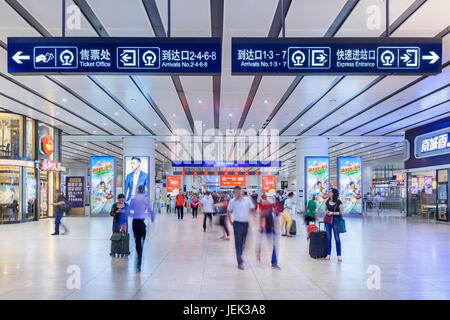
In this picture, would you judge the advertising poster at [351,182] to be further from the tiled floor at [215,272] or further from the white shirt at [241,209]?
the white shirt at [241,209]

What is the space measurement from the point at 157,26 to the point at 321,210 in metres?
20.3

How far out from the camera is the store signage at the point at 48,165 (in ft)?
71.2

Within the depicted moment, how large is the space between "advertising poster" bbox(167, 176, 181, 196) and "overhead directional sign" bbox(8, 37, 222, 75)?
29.1m

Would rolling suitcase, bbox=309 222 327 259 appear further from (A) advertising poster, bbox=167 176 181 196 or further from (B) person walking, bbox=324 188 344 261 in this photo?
(A) advertising poster, bbox=167 176 181 196

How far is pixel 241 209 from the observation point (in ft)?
25.8

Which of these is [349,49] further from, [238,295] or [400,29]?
[238,295]

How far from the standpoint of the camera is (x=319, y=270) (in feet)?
25.1

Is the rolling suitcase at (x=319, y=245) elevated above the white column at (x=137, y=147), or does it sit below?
below

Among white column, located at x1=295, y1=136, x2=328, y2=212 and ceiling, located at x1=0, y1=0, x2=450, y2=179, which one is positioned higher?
ceiling, located at x1=0, y1=0, x2=450, y2=179

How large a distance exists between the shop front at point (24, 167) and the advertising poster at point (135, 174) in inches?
180

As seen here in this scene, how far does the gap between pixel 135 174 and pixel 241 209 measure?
1822 centimetres

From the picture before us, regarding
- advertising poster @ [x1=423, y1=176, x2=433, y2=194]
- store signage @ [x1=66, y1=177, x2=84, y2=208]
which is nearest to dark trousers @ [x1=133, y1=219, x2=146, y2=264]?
advertising poster @ [x1=423, y1=176, x2=433, y2=194]

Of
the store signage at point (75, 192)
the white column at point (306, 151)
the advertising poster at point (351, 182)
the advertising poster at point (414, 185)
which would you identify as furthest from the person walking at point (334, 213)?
the store signage at point (75, 192)

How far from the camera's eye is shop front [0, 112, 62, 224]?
19562 millimetres
